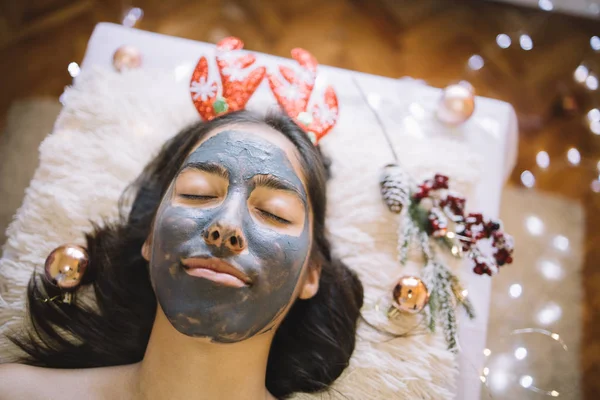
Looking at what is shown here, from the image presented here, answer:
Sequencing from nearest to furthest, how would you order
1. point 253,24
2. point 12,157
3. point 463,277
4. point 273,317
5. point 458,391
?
1. point 273,317
2. point 458,391
3. point 463,277
4. point 12,157
5. point 253,24

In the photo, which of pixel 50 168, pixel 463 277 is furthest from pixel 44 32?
pixel 463 277

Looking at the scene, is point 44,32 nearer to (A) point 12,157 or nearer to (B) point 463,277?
(A) point 12,157

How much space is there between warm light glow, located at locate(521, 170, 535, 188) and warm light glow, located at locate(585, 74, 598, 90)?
440mm

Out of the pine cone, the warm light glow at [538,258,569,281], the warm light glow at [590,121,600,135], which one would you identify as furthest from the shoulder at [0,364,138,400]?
the warm light glow at [590,121,600,135]

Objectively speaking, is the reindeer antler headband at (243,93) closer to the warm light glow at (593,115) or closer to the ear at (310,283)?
the ear at (310,283)

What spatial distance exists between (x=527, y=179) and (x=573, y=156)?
7.8 inches

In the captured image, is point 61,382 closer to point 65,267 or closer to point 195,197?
point 65,267

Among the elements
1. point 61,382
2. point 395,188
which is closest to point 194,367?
point 61,382

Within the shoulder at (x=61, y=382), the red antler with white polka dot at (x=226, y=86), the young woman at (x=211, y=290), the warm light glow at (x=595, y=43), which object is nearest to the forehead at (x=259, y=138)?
the young woman at (x=211, y=290)

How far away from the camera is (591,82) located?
2.10 metres

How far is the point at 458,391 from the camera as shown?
1.38 meters

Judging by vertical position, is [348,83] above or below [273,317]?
above

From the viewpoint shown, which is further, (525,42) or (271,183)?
(525,42)

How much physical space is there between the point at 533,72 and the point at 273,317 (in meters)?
1.58
